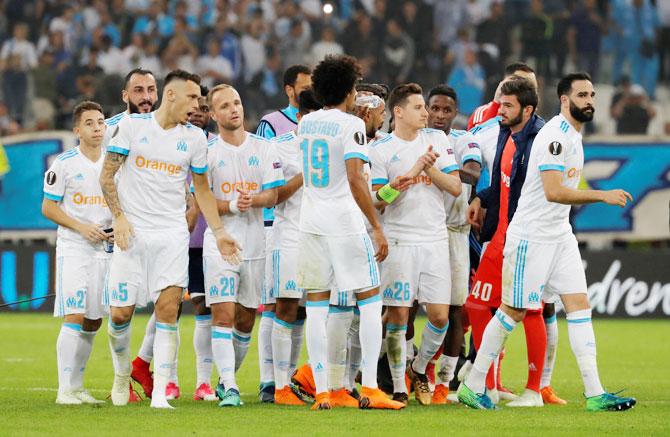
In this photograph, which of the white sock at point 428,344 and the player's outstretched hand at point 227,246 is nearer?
the player's outstretched hand at point 227,246

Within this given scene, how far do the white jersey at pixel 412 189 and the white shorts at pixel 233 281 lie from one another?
3.59 ft

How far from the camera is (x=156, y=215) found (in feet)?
31.2

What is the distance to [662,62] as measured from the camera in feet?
68.0

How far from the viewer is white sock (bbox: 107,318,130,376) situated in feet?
31.9

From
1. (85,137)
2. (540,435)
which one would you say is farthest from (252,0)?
(540,435)

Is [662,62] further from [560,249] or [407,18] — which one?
[560,249]

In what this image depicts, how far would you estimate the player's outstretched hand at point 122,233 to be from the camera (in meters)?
9.34

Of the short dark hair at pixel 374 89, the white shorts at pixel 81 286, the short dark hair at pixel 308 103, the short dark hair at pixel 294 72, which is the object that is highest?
the short dark hair at pixel 294 72

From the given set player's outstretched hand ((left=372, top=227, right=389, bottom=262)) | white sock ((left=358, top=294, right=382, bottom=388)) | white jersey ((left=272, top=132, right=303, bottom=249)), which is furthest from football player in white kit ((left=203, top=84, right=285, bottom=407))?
white sock ((left=358, top=294, right=382, bottom=388))

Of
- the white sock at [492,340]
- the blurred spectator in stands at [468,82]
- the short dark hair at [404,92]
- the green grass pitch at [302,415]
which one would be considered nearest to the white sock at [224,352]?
the green grass pitch at [302,415]

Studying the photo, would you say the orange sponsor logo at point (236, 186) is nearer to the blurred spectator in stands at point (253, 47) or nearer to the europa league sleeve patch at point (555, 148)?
the europa league sleeve patch at point (555, 148)

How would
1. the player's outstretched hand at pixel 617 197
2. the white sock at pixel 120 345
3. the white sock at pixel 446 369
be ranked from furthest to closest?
1. the white sock at pixel 446 369
2. the white sock at pixel 120 345
3. the player's outstretched hand at pixel 617 197

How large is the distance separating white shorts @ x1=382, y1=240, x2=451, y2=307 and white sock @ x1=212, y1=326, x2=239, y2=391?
1256 millimetres

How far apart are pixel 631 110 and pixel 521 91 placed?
35.4ft
